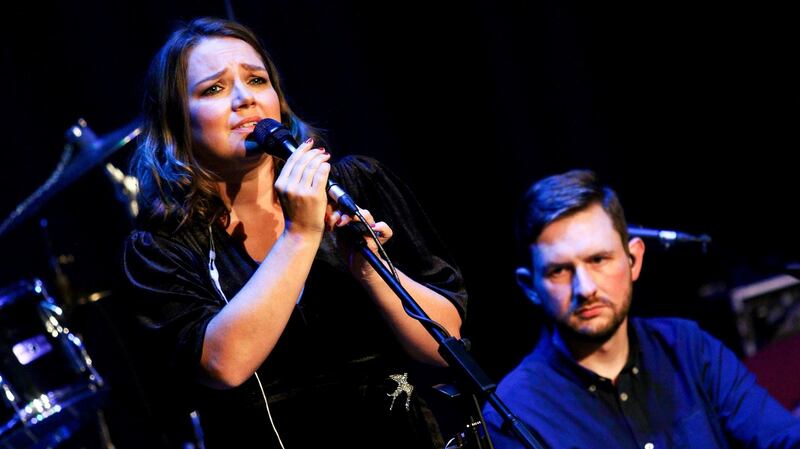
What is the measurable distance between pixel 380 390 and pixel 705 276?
270 cm

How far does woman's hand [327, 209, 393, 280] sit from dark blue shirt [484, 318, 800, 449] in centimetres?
95

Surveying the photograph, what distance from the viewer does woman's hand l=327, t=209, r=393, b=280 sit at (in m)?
1.55

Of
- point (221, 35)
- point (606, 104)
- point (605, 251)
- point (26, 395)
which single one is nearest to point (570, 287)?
point (605, 251)

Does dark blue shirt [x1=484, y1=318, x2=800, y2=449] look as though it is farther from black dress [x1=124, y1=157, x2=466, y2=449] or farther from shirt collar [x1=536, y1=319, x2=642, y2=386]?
black dress [x1=124, y1=157, x2=466, y2=449]

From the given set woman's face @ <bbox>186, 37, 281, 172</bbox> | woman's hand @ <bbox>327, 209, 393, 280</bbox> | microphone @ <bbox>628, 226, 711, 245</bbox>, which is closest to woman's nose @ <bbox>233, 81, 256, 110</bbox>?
woman's face @ <bbox>186, 37, 281, 172</bbox>

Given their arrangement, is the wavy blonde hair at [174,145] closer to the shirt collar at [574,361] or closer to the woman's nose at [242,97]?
the woman's nose at [242,97]

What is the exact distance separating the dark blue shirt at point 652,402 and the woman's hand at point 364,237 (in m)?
0.95

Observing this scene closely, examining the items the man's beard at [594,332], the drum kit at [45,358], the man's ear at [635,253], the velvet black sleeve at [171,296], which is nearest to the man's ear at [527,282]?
the man's beard at [594,332]

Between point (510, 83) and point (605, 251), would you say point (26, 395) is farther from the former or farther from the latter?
point (510, 83)

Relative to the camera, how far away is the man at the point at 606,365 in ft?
8.09

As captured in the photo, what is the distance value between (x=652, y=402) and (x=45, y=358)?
6.75 ft

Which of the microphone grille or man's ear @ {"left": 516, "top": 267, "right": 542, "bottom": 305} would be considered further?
man's ear @ {"left": 516, "top": 267, "right": 542, "bottom": 305}

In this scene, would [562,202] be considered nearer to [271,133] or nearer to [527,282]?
[527,282]

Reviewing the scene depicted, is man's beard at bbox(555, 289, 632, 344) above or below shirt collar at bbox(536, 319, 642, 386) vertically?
above
